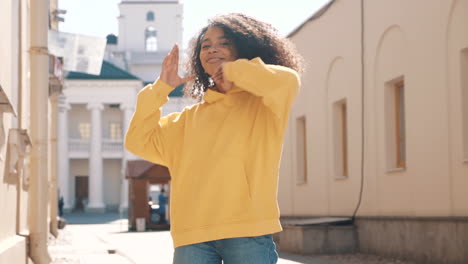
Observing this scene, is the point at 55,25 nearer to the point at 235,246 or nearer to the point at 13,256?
the point at 13,256

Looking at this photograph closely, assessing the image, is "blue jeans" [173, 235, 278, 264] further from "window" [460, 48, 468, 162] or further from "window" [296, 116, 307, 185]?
"window" [296, 116, 307, 185]

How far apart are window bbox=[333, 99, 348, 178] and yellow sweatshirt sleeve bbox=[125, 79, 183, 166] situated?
1449 cm

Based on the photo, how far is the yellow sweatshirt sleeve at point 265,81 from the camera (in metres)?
3.29

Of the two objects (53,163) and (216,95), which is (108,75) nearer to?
(53,163)

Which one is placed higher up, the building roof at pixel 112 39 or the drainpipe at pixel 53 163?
the building roof at pixel 112 39

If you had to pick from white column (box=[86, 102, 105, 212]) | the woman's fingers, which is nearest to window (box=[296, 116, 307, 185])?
the woman's fingers

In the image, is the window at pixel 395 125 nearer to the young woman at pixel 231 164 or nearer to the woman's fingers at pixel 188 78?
the woman's fingers at pixel 188 78

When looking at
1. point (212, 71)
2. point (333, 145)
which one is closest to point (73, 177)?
point (333, 145)

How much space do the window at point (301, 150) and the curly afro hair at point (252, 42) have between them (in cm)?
1739

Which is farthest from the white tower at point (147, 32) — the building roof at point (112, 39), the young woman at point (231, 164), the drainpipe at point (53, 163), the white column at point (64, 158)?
the young woman at point (231, 164)

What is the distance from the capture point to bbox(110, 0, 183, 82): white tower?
8288 centimetres

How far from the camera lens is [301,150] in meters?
21.5

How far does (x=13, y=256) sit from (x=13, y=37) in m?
2.34

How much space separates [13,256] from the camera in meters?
8.10
